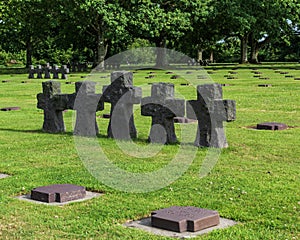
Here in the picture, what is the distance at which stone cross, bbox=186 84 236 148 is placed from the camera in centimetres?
1134

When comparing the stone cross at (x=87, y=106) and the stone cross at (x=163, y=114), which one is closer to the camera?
the stone cross at (x=163, y=114)

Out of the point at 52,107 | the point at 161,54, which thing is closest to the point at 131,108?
the point at 52,107

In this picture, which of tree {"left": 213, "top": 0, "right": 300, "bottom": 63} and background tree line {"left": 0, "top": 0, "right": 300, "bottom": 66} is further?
tree {"left": 213, "top": 0, "right": 300, "bottom": 63}

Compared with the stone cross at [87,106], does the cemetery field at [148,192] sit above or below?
below

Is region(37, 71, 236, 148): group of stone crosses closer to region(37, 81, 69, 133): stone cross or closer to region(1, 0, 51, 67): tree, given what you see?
region(37, 81, 69, 133): stone cross

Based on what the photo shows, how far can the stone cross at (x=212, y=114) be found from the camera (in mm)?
11344

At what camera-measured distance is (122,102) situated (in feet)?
42.3

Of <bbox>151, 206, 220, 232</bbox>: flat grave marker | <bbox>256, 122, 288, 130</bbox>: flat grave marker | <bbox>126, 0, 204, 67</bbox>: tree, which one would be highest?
<bbox>126, 0, 204, 67</bbox>: tree

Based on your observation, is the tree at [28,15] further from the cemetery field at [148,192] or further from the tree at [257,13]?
the cemetery field at [148,192]

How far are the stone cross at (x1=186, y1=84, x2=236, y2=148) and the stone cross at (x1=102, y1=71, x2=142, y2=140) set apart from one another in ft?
5.35

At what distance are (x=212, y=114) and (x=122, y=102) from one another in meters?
2.24

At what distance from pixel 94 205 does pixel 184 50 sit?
71587mm

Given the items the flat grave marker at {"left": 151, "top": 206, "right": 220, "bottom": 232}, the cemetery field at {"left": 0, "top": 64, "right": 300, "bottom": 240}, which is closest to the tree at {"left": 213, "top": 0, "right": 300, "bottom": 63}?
the cemetery field at {"left": 0, "top": 64, "right": 300, "bottom": 240}

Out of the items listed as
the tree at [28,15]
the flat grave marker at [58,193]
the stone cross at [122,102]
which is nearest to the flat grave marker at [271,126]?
the stone cross at [122,102]
